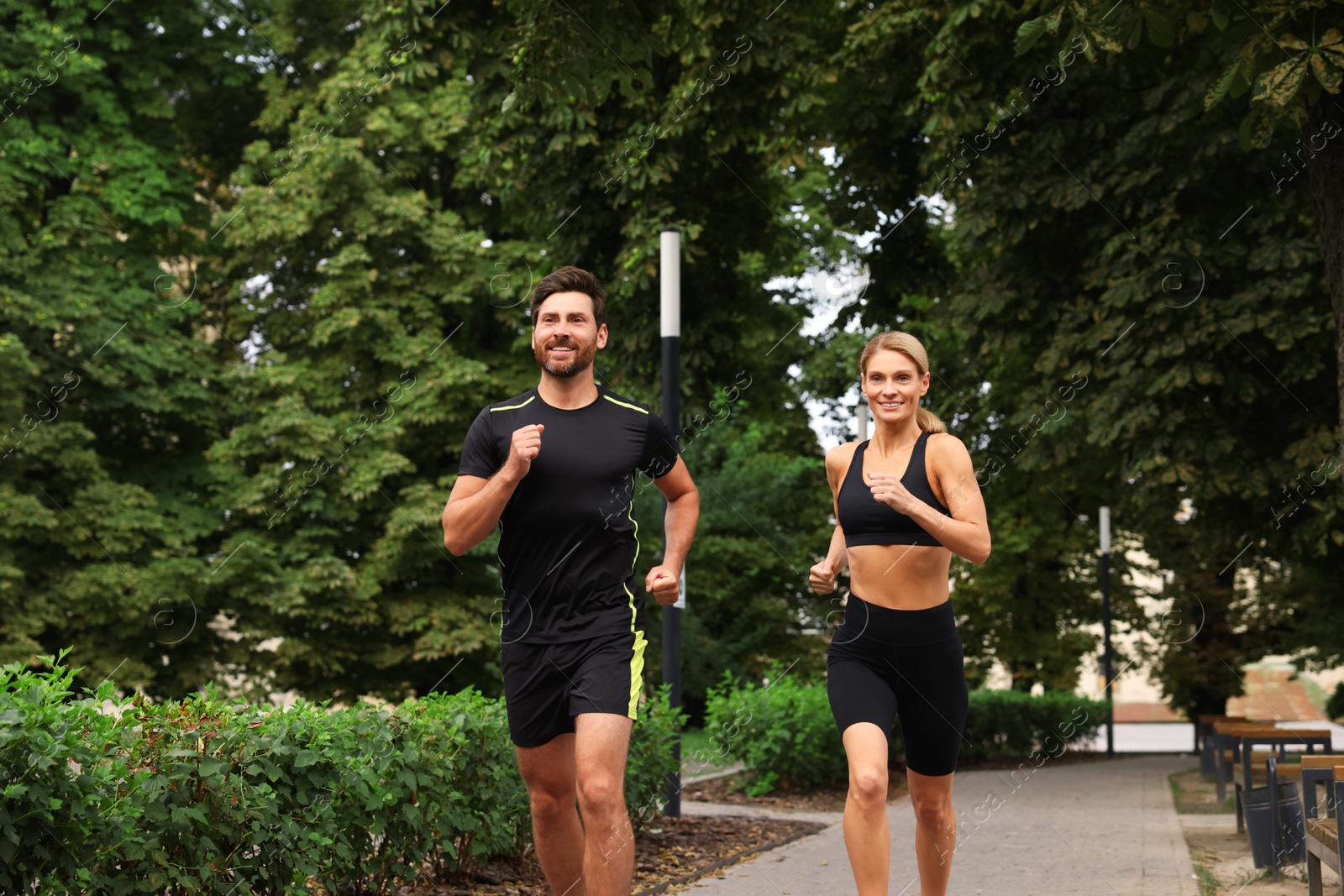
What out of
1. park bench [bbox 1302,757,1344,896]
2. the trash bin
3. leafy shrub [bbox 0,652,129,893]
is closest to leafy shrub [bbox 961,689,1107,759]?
the trash bin

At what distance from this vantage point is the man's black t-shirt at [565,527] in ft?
15.0

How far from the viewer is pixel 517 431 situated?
14.1 ft

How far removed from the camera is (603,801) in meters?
4.39

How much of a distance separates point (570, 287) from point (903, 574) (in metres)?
1.55

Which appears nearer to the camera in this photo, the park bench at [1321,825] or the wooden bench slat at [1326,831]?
the park bench at [1321,825]

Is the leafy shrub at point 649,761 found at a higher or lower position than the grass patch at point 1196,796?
higher

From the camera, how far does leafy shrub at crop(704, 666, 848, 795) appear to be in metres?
13.6

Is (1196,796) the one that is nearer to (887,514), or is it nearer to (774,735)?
(774,735)

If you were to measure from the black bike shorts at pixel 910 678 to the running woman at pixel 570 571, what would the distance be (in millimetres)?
778

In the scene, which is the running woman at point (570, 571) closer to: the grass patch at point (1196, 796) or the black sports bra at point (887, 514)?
the black sports bra at point (887, 514)

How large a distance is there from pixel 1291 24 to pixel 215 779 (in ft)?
20.4

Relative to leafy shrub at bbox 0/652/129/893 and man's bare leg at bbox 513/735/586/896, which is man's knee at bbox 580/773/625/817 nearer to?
man's bare leg at bbox 513/735/586/896

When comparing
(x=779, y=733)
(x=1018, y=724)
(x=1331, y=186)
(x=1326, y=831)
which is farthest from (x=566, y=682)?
(x=1018, y=724)

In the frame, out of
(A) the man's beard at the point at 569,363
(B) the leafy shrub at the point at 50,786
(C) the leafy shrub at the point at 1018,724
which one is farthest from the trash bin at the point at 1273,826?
(C) the leafy shrub at the point at 1018,724
